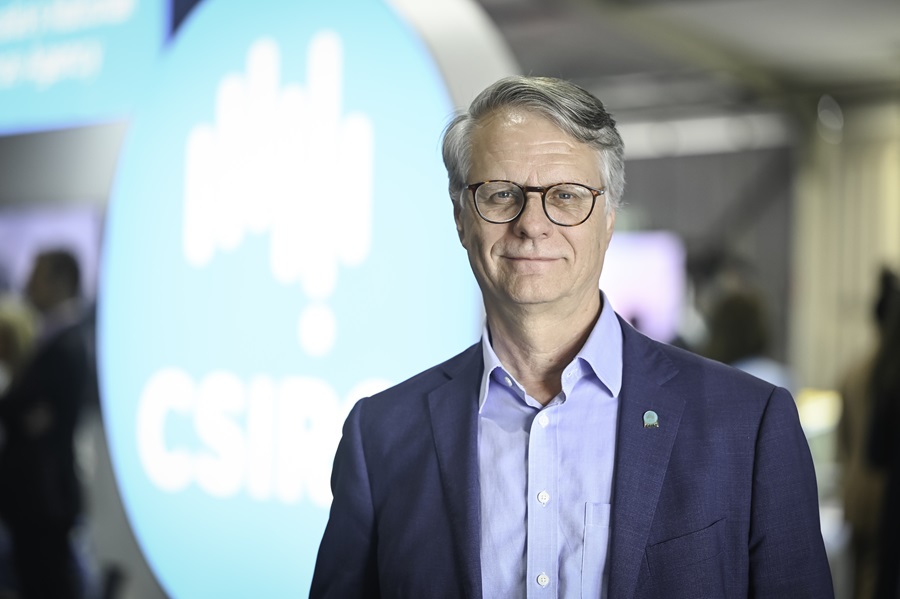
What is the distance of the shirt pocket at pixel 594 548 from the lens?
1191 millimetres

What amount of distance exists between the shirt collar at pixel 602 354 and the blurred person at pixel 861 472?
252 centimetres

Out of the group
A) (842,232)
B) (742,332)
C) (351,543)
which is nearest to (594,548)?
(351,543)

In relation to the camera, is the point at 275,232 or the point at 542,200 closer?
the point at 542,200

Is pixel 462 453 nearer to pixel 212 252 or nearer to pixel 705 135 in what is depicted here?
pixel 212 252

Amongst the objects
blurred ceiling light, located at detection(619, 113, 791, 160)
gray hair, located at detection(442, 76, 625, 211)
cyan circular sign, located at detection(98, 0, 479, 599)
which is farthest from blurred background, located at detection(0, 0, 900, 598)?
blurred ceiling light, located at detection(619, 113, 791, 160)

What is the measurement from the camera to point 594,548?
3.94 ft

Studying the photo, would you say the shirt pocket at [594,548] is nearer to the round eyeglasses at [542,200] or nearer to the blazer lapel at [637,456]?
the blazer lapel at [637,456]

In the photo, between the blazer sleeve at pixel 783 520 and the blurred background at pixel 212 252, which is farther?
the blurred background at pixel 212 252

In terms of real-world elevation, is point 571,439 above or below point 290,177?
below

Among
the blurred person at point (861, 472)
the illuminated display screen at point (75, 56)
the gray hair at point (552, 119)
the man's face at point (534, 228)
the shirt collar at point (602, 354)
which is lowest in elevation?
the blurred person at point (861, 472)

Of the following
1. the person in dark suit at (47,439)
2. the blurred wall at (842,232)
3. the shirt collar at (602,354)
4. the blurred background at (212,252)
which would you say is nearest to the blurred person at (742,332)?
the blurred background at (212,252)

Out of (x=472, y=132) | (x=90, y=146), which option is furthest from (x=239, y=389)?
(x=90, y=146)

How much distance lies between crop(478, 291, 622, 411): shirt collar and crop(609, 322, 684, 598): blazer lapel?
0.05 ft

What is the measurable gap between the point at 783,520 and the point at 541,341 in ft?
1.16
